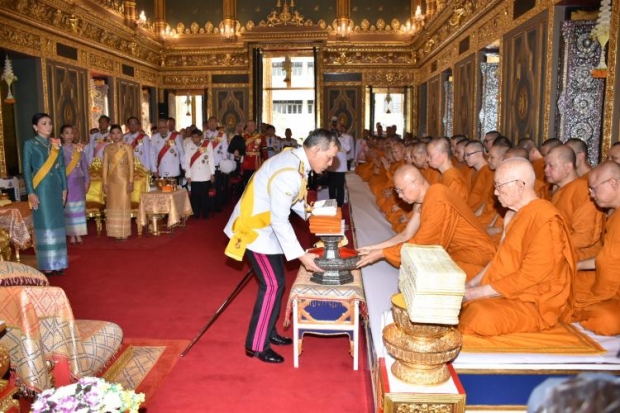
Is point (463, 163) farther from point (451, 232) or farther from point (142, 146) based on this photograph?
point (142, 146)

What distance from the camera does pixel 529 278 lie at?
2.59 meters

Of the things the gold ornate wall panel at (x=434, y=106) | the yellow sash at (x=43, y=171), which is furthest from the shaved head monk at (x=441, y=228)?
the gold ornate wall panel at (x=434, y=106)

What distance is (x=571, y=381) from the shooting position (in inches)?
32.7

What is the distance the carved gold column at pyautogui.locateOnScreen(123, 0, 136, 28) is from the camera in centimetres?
1308

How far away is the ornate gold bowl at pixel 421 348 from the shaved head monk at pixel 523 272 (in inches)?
23.5

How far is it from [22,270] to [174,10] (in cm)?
1494

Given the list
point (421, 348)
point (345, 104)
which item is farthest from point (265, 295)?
point (345, 104)

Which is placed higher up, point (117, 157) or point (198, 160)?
point (117, 157)

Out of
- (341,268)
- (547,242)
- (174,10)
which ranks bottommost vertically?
(341,268)

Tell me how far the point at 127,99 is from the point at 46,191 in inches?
334

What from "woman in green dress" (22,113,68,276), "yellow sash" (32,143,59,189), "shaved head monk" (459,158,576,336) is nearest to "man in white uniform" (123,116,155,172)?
"woman in green dress" (22,113,68,276)

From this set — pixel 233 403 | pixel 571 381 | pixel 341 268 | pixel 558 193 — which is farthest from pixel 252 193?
pixel 571 381

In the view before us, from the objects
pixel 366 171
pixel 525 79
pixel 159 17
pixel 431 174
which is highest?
pixel 159 17

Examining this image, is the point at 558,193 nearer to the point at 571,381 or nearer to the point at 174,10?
the point at 571,381
